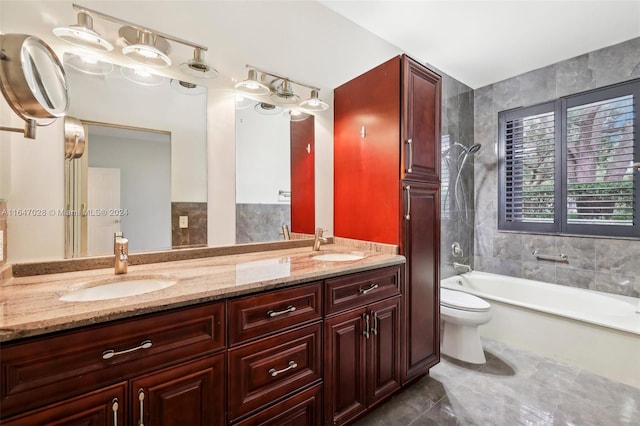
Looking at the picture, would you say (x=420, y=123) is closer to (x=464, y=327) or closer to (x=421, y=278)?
(x=421, y=278)

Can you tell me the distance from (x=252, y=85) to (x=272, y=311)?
4.36 ft

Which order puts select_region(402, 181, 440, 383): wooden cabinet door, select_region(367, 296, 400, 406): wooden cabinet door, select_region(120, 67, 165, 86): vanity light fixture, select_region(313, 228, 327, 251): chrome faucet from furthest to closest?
select_region(313, 228, 327, 251): chrome faucet < select_region(402, 181, 440, 383): wooden cabinet door < select_region(367, 296, 400, 406): wooden cabinet door < select_region(120, 67, 165, 86): vanity light fixture

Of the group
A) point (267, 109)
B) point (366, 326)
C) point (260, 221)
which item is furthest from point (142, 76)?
point (366, 326)

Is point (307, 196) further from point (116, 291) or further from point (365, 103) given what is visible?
point (116, 291)

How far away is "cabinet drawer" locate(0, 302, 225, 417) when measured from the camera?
68 cm

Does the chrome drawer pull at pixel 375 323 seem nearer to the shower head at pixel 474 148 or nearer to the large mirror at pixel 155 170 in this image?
the large mirror at pixel 155 170

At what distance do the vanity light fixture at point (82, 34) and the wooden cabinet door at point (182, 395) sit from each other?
1.39 meters

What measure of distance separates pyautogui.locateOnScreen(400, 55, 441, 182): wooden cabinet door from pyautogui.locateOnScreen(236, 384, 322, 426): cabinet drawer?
1305 mm

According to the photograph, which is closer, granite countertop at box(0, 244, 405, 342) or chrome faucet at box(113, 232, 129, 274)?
granite countertop at box(0, 244, 405, 342)

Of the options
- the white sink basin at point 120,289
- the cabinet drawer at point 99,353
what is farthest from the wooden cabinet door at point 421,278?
the white sink basin at point 120,289

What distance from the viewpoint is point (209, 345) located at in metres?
0.96

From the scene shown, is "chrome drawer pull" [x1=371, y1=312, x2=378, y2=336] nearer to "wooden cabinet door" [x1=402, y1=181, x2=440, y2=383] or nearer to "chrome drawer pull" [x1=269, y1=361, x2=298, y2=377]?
"wooden cabinet door" [x1=402, y1=181, x2=440, y2=383]

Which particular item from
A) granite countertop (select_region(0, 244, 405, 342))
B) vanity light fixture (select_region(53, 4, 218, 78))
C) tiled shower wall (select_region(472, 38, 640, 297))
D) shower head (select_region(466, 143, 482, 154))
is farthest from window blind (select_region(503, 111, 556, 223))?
vanity light fixture (select_region(53, 4, 218, 78))

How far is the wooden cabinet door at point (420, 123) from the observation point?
173 centimetres
